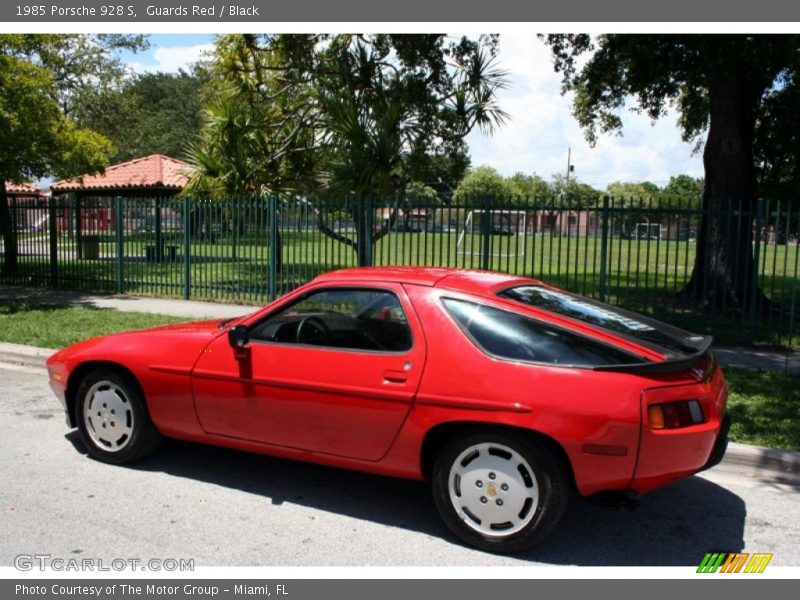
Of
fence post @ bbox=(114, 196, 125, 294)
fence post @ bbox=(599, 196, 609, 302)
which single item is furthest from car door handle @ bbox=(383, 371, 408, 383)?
fence post @ bbox=(114, 196, 125, 294)

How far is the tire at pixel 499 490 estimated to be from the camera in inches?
155

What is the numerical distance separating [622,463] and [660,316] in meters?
7.82

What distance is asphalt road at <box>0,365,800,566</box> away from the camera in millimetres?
4094

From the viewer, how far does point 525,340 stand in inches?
164

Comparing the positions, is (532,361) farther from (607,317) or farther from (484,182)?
(484,182)

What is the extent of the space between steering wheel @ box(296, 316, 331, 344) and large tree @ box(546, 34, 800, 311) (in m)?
6.88

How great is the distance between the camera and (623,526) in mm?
4559

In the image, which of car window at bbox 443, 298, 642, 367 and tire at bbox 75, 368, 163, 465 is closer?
car window at bbox 443, 298, 642, 367

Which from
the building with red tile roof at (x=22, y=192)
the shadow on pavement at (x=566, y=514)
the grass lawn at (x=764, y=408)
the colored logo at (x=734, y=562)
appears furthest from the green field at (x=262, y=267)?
the colored logo at (x=734, y=562)

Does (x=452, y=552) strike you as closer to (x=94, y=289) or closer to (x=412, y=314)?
Result: (x=412, y=314)

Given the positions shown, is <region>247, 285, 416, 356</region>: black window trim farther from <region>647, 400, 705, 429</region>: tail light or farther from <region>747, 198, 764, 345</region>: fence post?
<region>747, 198, 764, 345</region>: fence post

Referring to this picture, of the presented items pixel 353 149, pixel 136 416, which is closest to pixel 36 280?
pixel 353 149

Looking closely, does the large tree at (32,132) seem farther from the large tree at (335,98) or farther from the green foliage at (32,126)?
the large tree at (335,98)

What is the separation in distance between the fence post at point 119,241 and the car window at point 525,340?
40.0ft
